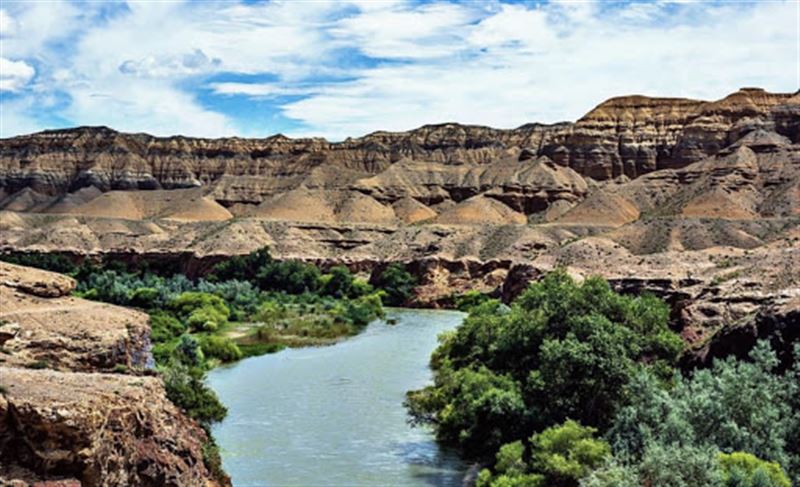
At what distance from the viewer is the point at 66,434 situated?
1473 cm

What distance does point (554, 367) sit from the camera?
27219mm

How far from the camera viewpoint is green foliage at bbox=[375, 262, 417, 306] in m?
92.4

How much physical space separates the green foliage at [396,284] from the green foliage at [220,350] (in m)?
40.0

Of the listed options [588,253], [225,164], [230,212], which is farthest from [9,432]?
[225,164]

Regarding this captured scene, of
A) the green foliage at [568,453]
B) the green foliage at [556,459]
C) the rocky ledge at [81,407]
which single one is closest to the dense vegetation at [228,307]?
the rocky ledge at [81,407]

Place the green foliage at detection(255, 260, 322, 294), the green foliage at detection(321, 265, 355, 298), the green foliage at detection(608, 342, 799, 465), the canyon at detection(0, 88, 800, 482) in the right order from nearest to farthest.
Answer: the green foliage at detection(608, 342, 799, 465), the canyon at detection(0, 88, 800, 482), the green foliage at detection(321, 265, 355, 298), the green foliage at detection(255, 260, 322, 294)

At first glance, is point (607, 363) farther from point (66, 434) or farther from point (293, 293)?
point (293, 293)

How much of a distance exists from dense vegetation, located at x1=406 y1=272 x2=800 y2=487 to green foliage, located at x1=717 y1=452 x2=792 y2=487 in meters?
0.03

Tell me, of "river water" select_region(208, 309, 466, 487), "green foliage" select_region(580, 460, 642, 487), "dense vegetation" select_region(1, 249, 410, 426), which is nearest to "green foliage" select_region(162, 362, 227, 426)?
"dense vegetation" select_region(1, 249, 410, 426)

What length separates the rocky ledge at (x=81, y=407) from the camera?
1467cm

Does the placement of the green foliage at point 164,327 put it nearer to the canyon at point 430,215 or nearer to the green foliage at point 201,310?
the green foliage at point 201,310

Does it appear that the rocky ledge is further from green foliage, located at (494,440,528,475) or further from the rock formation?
the rock formation

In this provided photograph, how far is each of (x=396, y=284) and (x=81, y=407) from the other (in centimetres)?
7844

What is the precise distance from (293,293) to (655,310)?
6586cm
